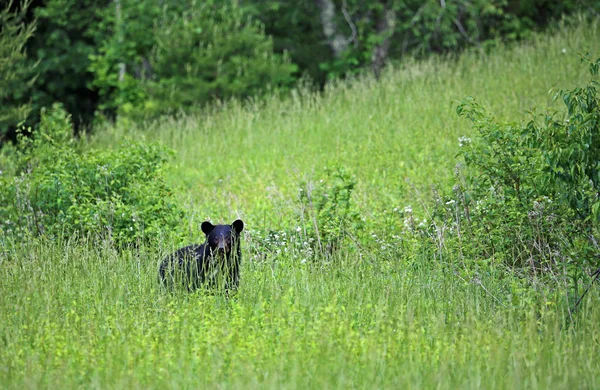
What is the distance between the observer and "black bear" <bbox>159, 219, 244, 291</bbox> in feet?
22.1

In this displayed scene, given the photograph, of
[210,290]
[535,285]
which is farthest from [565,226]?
[210,290]

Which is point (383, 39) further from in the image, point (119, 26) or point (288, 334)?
point (288, 334)

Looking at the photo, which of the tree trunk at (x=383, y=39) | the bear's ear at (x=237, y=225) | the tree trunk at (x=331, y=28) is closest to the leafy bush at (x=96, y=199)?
the bear's ear at (x=237, y=225)

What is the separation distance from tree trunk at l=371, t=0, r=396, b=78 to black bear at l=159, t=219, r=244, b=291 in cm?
1401

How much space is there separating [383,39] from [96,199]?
500 inches

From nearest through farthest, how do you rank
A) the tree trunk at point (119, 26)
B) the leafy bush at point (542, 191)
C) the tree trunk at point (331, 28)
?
the leafy bush at point (542, 191)
the tree trunk at point (119, 26)
the tree trunk at point (331, 28)

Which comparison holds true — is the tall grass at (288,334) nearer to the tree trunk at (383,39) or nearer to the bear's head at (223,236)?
the bear's head at (223,236)

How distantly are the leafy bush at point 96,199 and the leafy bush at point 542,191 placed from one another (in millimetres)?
3412

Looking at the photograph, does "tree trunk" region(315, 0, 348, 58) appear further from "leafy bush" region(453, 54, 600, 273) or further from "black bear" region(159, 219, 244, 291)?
"black bear" region(159, 219, 244, 291)

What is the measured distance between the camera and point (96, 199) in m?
9.24

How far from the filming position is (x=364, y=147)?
13.4m

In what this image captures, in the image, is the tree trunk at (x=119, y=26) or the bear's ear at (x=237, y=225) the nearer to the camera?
the bear's ear at (x=237, y=225)

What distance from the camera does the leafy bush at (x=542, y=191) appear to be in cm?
610

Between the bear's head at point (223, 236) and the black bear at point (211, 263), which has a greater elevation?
the bear's head at point (223, 236)
